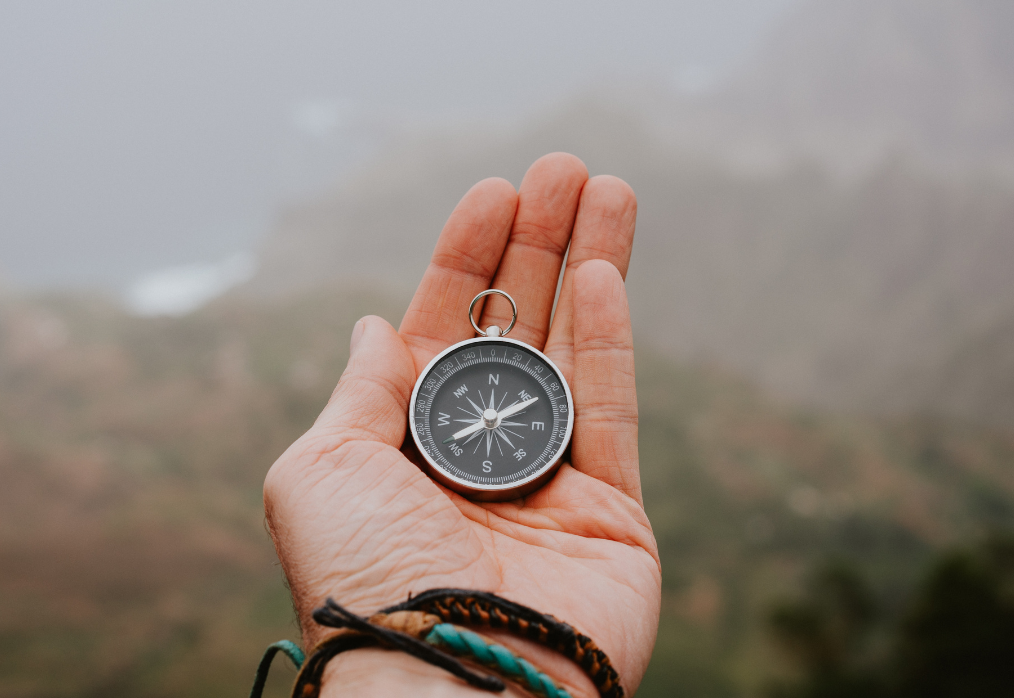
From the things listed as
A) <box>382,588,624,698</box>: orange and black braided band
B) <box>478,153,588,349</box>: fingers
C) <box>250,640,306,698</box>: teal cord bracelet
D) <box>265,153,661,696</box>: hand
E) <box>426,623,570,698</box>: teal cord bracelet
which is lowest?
<box>250,640,306,698</box>: teal cord bracelet

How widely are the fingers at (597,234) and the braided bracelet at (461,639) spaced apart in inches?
63.7

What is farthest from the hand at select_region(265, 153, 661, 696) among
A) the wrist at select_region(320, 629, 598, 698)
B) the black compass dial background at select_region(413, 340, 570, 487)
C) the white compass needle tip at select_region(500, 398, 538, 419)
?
the white compass needle tip at select_region(500, 398, 538, 419)

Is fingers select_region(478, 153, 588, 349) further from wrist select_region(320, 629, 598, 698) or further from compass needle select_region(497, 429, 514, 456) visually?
wrist select_region(320, 629, 598, 698)

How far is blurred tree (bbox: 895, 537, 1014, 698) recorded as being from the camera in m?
5.71

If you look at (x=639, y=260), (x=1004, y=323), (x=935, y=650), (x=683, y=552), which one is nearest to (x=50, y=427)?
(x=683, y=552)

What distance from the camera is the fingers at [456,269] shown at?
337 centimetres

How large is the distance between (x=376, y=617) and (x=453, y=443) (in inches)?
42.3

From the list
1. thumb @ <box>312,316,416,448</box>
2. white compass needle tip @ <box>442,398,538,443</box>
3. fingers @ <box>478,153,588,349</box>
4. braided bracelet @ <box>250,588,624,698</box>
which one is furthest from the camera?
fingers @ <box>478,153,588,349</box>

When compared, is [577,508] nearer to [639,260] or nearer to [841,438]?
[841,438]

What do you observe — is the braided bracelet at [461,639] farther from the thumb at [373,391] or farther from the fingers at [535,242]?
the fingers at [535,242]

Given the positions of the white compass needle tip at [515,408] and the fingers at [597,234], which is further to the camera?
the fingers at [597,234]

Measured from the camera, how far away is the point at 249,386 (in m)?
13.2

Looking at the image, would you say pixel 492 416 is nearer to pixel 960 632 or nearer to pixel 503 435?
pixel 503 435

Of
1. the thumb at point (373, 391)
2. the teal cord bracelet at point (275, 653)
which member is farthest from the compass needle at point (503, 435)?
the teal cord bracelet at point (275, 653)
